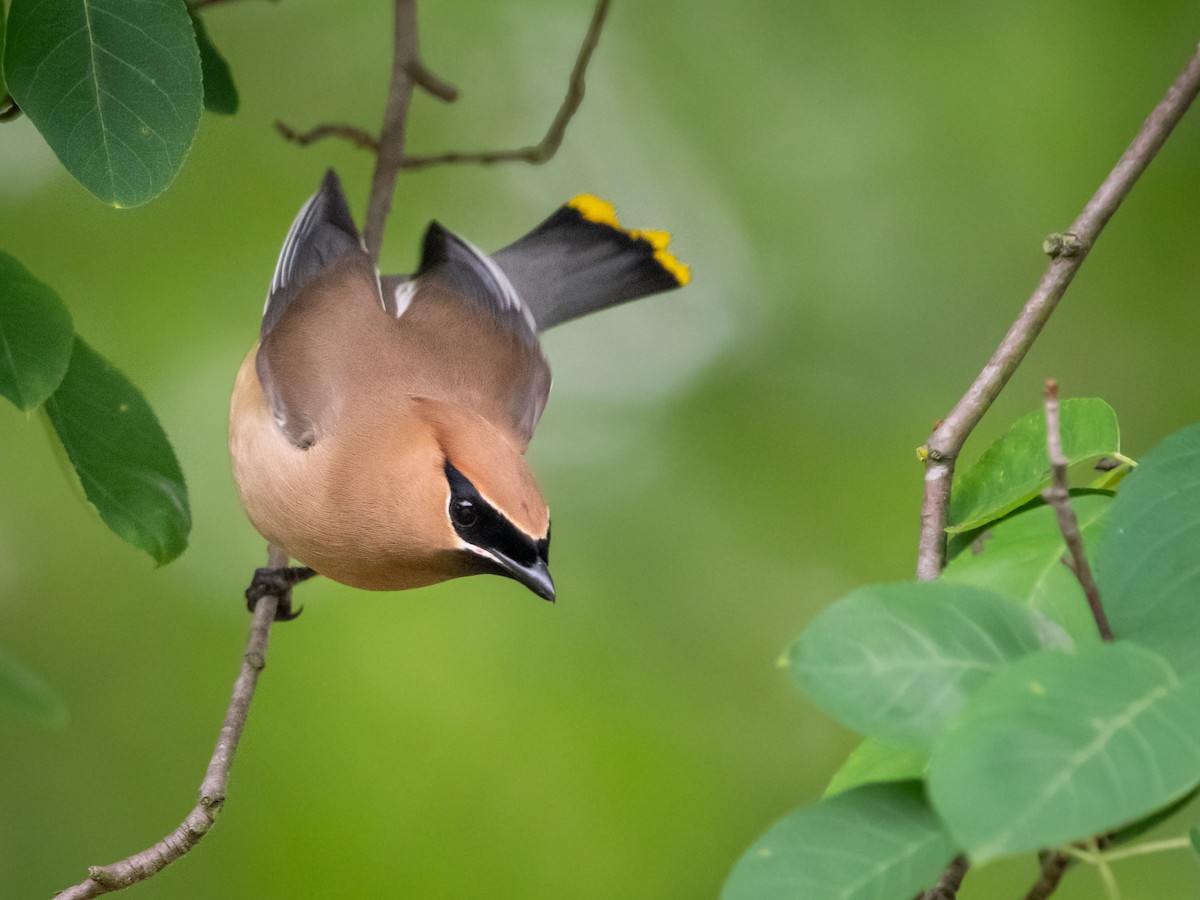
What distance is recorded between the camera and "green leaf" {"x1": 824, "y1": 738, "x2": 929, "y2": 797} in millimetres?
1286

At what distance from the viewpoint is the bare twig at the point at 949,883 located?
132cm

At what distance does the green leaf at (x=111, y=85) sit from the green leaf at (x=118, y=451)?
0.30m

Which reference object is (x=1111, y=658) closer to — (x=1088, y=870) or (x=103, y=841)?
(x=1088, y=870)

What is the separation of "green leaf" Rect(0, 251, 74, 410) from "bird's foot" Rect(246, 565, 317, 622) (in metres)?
1.40

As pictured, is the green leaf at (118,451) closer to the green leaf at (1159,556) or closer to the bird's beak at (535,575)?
the bird's beak at (535,575)

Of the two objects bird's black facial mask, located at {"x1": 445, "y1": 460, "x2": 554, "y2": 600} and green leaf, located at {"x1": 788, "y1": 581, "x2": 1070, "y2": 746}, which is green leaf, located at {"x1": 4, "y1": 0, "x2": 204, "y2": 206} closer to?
bird's black facial mask, located at {"x1": 445, "y1": 460, "x2": 554, "y2": 600}

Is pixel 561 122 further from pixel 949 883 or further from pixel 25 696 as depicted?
pixel 949 883

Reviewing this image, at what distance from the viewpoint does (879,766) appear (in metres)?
1.35

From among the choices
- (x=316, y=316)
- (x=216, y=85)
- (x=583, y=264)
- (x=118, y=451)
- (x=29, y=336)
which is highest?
(x=216, y=85)

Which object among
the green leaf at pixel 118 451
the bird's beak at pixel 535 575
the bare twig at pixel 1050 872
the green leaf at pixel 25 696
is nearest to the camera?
the bare twig at pixel 1050 872

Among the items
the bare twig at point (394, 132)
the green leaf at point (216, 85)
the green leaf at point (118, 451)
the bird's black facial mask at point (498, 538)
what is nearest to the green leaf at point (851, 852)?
the bird's black facial mask at point (498, 538)

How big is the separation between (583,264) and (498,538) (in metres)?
1.56

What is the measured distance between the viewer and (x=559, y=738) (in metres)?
4.52

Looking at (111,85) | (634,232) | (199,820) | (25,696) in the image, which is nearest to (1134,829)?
(25,696)
